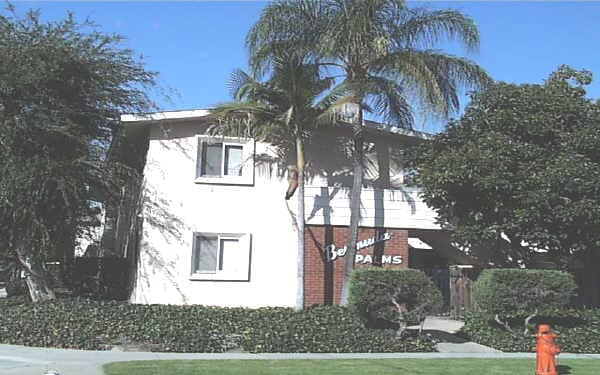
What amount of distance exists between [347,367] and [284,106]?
6.64 meters

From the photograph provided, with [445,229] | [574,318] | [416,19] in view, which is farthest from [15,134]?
Result: [574,318]

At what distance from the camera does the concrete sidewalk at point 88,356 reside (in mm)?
11078

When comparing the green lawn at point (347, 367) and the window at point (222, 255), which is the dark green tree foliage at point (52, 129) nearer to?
the window at point (222, 255)

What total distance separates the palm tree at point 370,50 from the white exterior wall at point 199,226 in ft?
6.49

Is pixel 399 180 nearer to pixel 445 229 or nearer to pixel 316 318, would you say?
pixel 445 229

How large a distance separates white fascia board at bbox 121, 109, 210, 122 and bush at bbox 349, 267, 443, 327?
233 inches

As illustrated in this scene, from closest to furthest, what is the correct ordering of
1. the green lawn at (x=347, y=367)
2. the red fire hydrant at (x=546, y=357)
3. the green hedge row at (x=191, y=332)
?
the red fire hydrant at (x=546, y=357), the green lawn at (x=347, y=367), the green hedge row at (x=191, y=332)

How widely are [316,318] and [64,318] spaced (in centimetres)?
522

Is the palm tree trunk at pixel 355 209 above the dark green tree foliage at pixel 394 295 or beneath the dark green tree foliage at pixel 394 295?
above

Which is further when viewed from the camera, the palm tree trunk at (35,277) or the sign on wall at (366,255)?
the sign on wall at (366,255)

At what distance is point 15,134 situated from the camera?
15.0 m

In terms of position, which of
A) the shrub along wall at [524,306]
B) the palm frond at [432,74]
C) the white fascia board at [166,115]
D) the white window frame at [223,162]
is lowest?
the shrub along wall at [524,306]

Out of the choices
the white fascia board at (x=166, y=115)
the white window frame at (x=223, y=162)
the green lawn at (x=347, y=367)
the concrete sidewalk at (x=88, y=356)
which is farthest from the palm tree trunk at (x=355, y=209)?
the green lawn at (x=347, y=367)

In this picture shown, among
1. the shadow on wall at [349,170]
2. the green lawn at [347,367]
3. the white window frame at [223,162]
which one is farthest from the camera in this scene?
the shadow on wall at [349,170]
